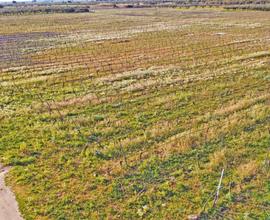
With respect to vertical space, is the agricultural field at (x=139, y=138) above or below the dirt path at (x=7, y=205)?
above

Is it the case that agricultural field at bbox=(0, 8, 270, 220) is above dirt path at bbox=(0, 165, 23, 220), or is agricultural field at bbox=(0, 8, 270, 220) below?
above

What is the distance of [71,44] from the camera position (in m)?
36.4

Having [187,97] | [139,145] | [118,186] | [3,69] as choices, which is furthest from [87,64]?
[118,186]

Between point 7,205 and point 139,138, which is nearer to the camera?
point 7,205

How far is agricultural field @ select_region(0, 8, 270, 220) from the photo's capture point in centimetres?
951

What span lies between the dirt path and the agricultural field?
186mm

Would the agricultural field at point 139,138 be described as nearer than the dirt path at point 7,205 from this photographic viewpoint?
No

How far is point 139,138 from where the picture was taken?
13117mm

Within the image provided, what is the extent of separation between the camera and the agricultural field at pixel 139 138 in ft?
31.2

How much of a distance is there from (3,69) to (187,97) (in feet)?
46.5

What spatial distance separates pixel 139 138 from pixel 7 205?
17.1ft

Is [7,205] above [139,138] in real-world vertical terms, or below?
below

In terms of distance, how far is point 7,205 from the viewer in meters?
9.55

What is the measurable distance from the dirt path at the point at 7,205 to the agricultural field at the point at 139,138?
0.19 metres
